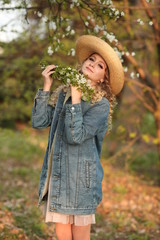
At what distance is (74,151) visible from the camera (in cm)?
265

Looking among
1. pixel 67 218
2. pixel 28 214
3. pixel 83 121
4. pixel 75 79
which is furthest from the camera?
pixel 28 214

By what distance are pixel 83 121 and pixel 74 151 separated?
0.24m

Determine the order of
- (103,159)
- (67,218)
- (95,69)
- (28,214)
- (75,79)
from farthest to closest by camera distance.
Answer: (103,159), (28,214), (95,69), (67,218), (75,79)

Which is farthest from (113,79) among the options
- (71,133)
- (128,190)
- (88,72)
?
(128,190)

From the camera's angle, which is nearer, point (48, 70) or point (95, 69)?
point (48, 70)

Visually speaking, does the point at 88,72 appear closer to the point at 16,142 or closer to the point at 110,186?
the point at 110,186

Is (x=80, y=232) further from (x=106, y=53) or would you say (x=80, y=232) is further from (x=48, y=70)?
(x=106, y=53)

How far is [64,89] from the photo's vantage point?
9.30 feet

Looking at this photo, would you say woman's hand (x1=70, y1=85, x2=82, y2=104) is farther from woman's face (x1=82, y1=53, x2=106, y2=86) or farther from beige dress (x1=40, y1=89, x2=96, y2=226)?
woman's face (x1=82, y1=53, x2=106, y2=86)

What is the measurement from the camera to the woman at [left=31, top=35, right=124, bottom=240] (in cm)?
258

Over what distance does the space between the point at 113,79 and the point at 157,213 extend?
11.2 ft

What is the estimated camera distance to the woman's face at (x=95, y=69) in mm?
2803

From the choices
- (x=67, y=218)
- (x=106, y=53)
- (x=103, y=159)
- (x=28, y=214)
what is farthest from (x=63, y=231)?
(x=103, y=159)

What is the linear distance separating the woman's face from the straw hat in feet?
0.17
